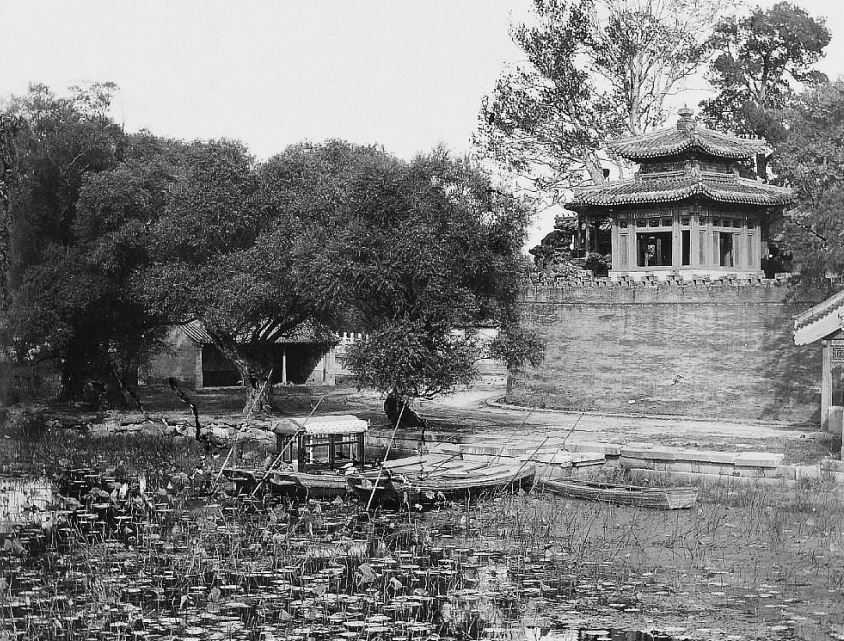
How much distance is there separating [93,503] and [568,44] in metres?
28.4

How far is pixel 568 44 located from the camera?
134 feet

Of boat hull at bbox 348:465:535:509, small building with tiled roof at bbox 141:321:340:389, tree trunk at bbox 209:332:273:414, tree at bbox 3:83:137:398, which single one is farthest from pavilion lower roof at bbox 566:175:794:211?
boat hull at bbox 348:465:535:509

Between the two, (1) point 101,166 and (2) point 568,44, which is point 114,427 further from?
(2) point 568,44

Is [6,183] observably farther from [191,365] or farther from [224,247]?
[191,365]

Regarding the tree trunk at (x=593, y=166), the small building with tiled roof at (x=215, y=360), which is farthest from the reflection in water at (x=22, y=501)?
the tree trunk at (x=593, y=166)

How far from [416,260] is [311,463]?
6818 mm

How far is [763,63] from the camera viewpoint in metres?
41.4

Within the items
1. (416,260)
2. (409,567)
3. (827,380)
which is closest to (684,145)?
(827,380)

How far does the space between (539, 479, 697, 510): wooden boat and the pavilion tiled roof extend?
17419 millimetres

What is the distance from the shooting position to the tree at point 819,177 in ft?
82.7

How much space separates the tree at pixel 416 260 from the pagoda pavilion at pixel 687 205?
8.14 metres

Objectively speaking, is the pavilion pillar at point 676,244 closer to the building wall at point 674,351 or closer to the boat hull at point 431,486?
the building wall at point 674,351

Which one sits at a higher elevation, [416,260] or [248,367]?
[416,260]

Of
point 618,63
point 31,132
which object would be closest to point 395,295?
point 31,132
